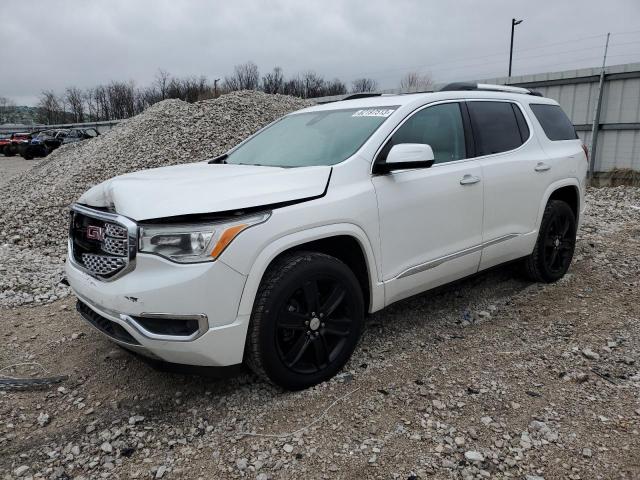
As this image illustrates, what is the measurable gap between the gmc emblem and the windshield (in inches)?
51.5

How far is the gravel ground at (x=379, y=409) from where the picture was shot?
2557 mm

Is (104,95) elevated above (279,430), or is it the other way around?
(104,95)

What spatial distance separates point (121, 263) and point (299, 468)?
1446mm

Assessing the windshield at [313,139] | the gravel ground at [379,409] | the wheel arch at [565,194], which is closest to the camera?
the gravel ground at [379,409]

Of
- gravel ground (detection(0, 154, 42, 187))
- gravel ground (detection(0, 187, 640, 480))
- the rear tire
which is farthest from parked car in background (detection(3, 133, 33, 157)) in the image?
the rear tire

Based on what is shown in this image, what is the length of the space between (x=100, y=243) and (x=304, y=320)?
4.20 feet

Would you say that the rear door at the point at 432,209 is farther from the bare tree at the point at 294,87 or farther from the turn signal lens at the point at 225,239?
the bare tree at the point at 294,87

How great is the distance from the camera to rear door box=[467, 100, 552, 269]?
4129 mm

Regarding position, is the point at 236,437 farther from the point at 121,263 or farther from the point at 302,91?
the point at 302,91

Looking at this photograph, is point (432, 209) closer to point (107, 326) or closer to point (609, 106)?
point (107, 326)

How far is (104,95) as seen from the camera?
7369cm

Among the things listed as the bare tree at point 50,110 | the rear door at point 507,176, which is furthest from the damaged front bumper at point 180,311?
the bare tree at point 50,110

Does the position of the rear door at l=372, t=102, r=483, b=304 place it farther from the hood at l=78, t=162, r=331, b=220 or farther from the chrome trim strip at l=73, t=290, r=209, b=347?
the chrome trim strip at l=73, t=290, r=209, b=347

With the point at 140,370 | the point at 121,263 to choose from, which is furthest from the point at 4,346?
the point at 121,263
